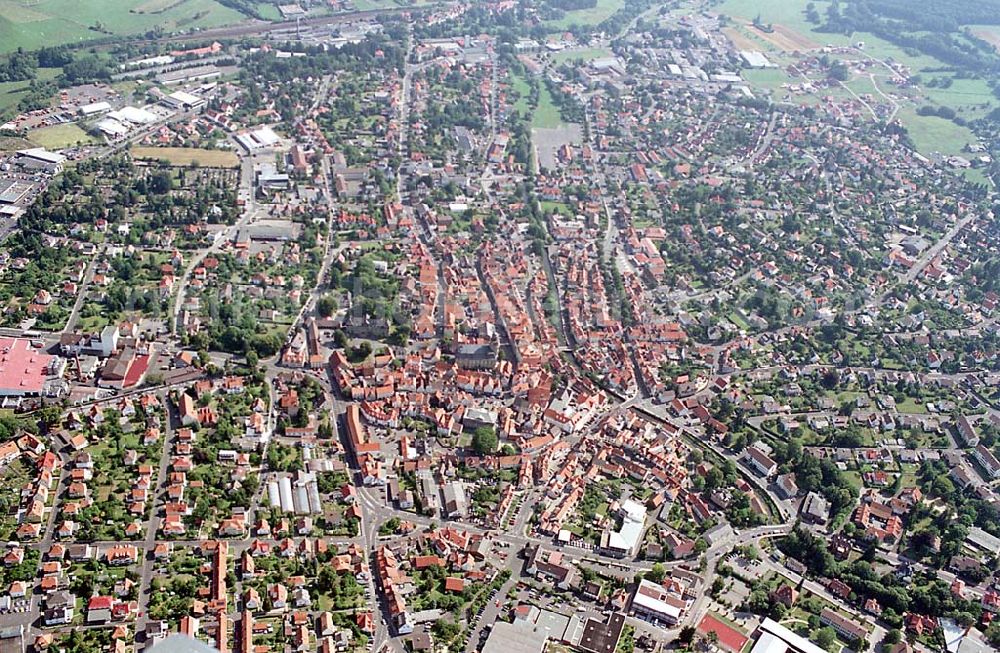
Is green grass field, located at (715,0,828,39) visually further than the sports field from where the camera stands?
Yes

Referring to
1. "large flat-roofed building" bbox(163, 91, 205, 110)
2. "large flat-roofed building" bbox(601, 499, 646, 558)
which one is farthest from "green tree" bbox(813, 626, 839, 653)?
"large flat-roofed building" bbox(163, 91, 205, 110)

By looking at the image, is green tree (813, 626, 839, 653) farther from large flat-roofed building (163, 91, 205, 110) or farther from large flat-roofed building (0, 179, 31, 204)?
large flat-roofed building (163, 91, 205, 110)

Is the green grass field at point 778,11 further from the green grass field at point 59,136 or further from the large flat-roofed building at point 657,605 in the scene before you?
the large flat-roofed building at point 657,605

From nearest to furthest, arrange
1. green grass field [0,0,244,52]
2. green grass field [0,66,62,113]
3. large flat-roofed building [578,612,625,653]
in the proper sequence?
large flat-roofed building [578,612,625,653] < green grass field [0,66,62,113] < green grass field [0,0,244,52]

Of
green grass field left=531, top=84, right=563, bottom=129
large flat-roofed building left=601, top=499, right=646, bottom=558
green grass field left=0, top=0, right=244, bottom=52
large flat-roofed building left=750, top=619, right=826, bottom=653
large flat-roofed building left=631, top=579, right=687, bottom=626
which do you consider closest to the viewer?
large flat-roofed building left=750, top=619, right=826, bottom=653

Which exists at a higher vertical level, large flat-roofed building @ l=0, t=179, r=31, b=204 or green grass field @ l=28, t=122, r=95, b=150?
green grass field @ l=28, t=122, r=95, b=150

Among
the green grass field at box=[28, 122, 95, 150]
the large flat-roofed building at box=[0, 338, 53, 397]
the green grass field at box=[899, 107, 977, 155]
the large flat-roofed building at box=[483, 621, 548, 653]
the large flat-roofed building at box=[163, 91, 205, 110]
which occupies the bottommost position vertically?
the large flat-roofed building at box=[483, 621, 548, 653]
